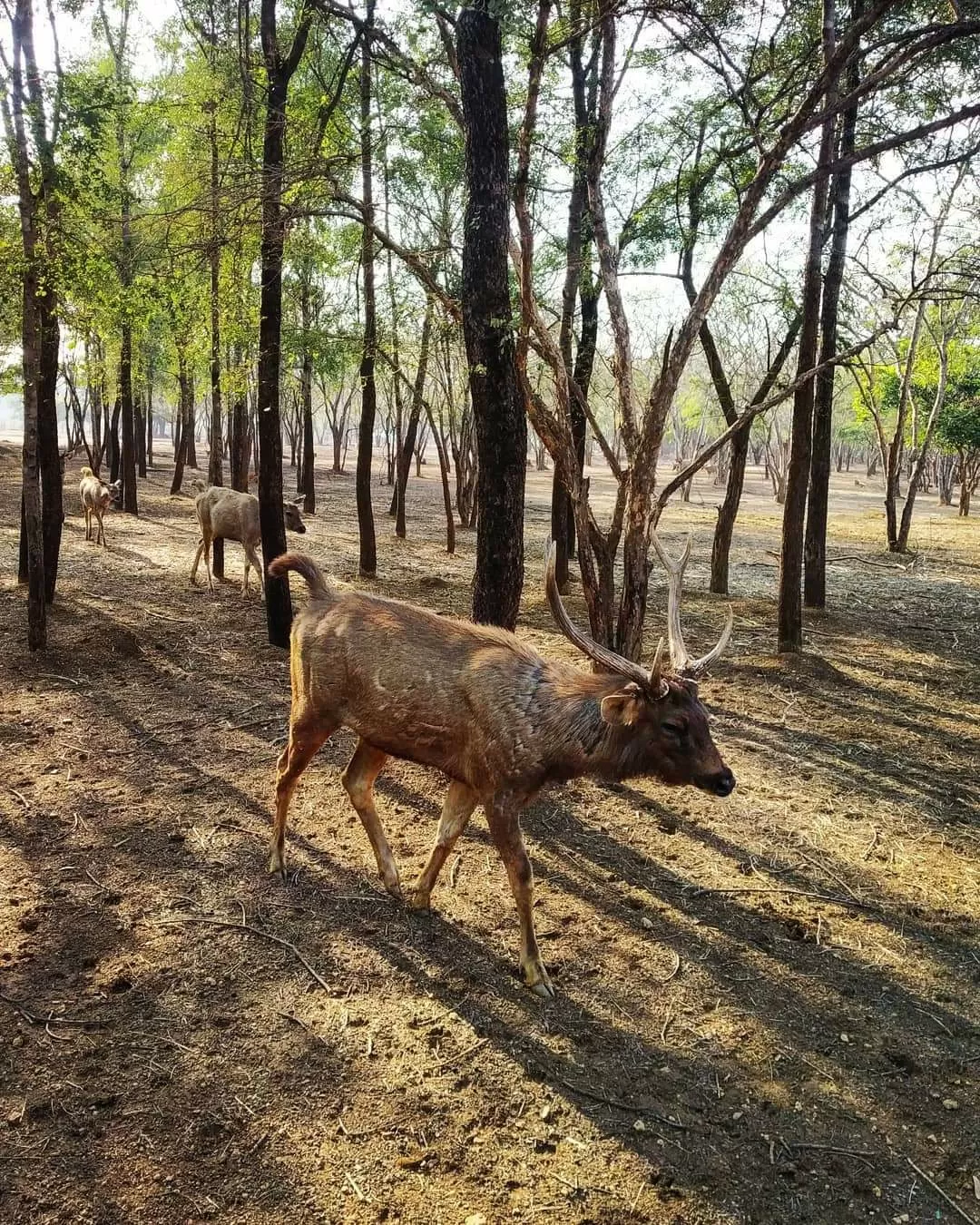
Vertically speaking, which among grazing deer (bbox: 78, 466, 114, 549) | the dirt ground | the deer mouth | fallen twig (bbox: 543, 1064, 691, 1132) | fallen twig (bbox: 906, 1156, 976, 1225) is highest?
grazing deer (bbox: 78, 466, 114, 549)

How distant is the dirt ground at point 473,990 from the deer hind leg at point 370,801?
0.18 metres

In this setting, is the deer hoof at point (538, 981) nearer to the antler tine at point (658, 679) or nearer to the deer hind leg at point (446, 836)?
the deer hind leg at point (446, 836)

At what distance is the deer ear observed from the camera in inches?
161

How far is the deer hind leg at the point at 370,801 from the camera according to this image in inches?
195

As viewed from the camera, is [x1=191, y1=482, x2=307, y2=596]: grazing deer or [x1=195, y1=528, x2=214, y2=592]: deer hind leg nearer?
[x1=191, y1=482, x2=307, y2=596]: grazing deer

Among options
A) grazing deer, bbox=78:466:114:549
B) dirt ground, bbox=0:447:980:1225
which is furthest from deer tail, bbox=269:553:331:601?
grazing deer, bbox=78:466:114:549

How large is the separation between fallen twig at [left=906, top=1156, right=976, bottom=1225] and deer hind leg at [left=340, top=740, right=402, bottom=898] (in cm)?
286

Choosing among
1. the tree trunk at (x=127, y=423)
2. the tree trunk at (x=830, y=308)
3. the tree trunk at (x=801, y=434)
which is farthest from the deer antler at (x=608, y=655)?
the tree trunk at (x=127, y=423)

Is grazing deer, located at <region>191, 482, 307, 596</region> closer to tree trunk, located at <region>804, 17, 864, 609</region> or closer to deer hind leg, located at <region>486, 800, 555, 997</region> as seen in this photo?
tree trunk, located at <region>804, 17, 864, 609</region>

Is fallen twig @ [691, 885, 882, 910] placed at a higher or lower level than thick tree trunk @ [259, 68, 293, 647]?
lower

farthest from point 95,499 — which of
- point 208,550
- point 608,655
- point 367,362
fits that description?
point 608,655

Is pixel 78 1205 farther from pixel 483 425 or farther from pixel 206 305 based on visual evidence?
pixel 206 305

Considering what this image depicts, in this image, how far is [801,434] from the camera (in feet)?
31.9

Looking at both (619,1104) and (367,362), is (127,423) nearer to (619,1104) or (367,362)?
(367,362)
